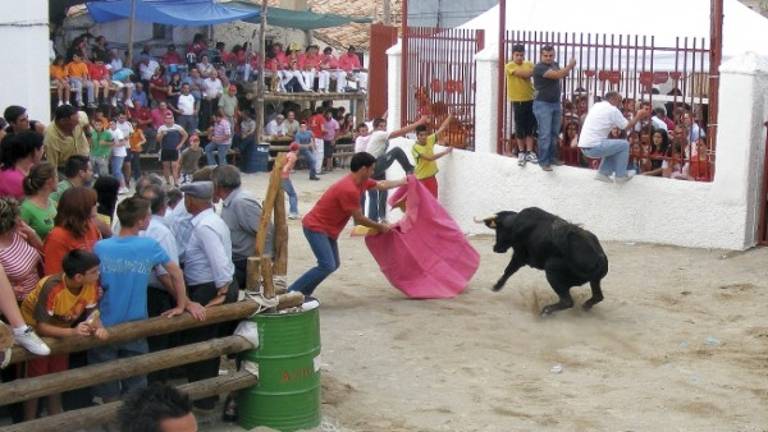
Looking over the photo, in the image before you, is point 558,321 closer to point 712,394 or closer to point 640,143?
point 712,394

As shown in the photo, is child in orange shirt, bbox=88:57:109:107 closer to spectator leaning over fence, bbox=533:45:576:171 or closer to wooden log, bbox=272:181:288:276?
spectator leaning over fence, bbox=533:45:576:171

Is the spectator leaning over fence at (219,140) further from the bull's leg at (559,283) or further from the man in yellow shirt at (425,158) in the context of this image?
the bull's leg at (559,283)

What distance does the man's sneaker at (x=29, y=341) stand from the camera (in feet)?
22.1

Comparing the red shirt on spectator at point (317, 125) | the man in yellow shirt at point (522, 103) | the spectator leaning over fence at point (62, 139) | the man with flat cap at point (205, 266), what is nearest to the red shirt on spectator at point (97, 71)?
the red shirt on spectator at point (317, 125)

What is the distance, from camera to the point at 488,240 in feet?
52.4

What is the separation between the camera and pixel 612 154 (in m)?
14.7

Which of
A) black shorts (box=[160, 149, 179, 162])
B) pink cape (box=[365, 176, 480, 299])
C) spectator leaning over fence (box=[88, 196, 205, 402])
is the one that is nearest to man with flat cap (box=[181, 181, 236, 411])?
spectator leaning over fence (box=[88, 196, 205, 402])

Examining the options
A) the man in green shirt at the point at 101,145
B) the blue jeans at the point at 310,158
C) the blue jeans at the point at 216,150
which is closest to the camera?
the man in green shirt at the point at 101,145

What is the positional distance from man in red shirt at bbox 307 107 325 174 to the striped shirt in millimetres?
19676

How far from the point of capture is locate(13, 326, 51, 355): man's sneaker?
6.73 meters

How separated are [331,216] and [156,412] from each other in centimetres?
715

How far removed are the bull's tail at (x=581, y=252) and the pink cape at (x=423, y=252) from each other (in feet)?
4.56

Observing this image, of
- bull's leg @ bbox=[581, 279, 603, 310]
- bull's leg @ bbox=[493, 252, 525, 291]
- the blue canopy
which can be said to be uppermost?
the blue canopy

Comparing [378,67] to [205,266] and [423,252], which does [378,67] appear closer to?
[423,252]
